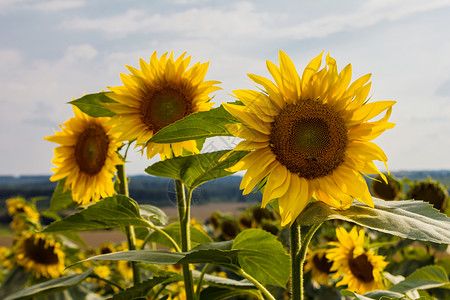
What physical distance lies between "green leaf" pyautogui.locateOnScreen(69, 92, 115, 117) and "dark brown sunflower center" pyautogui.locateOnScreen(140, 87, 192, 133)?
0.11m

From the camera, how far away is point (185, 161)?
107cm

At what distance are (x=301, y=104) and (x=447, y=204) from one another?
220cm

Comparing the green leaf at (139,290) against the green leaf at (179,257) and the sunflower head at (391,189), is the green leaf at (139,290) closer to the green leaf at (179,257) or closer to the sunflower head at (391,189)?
the green leaf at (179,257)

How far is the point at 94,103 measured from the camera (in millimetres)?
1352

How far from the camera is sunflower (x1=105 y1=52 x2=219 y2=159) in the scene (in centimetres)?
133


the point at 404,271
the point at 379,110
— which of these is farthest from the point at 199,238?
the point at 404,271

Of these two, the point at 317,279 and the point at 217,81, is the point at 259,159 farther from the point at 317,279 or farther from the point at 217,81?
the point at 317,279

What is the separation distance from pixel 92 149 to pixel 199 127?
0.88 meters

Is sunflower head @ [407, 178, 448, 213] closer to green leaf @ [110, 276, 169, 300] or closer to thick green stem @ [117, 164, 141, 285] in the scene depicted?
thick green stem @ [117, 164, 141, 285]

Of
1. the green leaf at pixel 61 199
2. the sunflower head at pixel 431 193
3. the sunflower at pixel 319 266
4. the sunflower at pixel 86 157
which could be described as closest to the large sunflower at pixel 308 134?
the sunflower at pixel 86 157

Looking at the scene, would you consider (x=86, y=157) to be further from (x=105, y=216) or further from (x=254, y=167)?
(x=254, y=167)

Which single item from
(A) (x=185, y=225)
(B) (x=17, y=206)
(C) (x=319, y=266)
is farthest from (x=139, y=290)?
(B) (x=17, y=206)

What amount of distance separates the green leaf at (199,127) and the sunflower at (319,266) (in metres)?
1.60

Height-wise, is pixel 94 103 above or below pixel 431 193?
above
